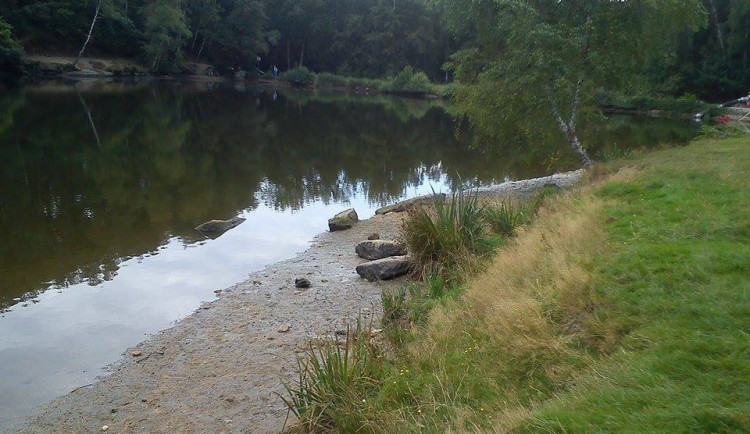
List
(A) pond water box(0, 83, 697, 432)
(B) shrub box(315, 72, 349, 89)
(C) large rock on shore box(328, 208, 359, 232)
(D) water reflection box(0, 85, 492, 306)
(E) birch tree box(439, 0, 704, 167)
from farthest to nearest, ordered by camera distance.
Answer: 1. (B) shrub box(315, 72, 349, 89)
2. (E) birch tree box(439, 0, 704, 167)
3. (C) large rock on shore box(328, 208, 359, 232)
4. (D) water reflection box(0, 85, 492, 306)
5. (A) pond water box(0, 83, 697, 432)

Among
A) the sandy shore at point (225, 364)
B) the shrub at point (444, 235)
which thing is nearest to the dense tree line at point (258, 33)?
the sandy shore at point (225, 364)

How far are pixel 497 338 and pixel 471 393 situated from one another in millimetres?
942

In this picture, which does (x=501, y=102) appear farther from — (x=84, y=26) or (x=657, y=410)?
(x=84, y=26)

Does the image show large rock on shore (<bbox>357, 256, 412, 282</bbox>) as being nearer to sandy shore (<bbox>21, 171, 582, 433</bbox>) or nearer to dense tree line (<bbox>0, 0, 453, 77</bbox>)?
sandy shore (<bbox>21, 171, 582, 433</bbox>)

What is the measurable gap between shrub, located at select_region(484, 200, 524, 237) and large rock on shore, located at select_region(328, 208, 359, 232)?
563cm

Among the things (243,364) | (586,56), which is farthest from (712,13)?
(243,364)

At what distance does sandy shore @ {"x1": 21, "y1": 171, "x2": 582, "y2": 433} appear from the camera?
7.92 meters

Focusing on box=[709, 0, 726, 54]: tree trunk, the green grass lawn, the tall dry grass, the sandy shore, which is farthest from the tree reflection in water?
box=[709, 0, 726, 54]: tree trunk

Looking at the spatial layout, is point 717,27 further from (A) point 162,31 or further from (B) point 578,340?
(B) point 578,340

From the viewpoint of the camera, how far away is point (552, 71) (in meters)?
19.0

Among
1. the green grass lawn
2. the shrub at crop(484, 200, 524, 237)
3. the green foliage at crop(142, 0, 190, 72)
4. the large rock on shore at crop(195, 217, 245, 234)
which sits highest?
the green foliage at crop(142, 0, 190, 72)

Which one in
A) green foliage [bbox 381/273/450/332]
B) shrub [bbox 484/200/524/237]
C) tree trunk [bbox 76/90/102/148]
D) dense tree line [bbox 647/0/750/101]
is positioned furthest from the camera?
dense tree line [bbox 647/0/750/101]

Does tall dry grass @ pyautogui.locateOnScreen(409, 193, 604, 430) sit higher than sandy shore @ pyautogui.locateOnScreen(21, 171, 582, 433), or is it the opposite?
tall dry grass @ pyautogui.locateOnScreen(409, 193, 604, 430)

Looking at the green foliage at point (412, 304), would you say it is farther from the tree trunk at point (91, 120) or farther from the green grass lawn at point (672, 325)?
the tree trunk at point (91, 120)
